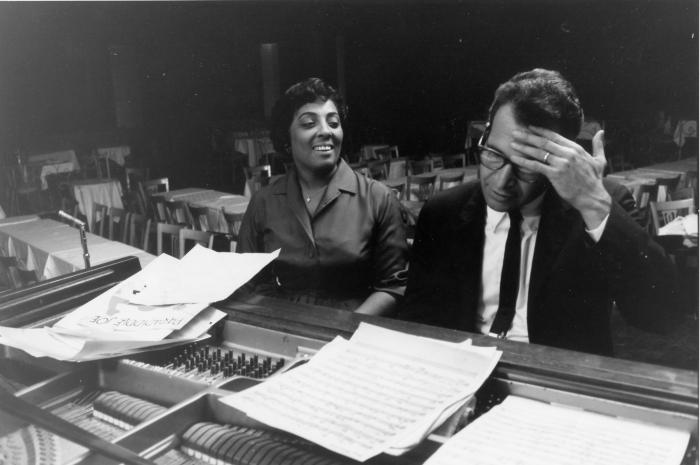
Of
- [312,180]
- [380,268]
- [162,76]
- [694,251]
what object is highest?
[162,76]

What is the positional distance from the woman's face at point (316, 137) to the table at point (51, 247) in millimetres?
1519

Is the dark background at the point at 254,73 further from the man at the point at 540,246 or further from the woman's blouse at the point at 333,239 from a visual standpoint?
the man at the point at 540,246

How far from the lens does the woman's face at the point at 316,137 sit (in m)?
2.86

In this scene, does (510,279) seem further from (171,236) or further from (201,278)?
(171,236)

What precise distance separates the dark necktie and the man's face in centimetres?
8

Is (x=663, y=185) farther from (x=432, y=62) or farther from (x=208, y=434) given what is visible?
(x=432, y=62)

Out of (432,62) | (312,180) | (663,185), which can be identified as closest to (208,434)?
(312,180)

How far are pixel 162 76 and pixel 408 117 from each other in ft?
17.5

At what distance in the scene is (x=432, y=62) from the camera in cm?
1401

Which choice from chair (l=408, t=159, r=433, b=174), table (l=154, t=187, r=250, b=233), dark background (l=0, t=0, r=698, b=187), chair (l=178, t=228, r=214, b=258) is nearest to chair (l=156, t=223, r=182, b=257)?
chair (l=178, t=228, r=214, b=258)

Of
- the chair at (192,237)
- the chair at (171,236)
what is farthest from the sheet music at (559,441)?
the chair at (171,236)

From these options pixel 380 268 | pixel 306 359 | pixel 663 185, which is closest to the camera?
pixel 306 359

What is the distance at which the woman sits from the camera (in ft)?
8.44

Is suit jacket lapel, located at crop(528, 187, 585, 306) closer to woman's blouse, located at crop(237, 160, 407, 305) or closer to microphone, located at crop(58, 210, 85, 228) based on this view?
woman's blouse, located at crop(237, 160, 407, 305)
